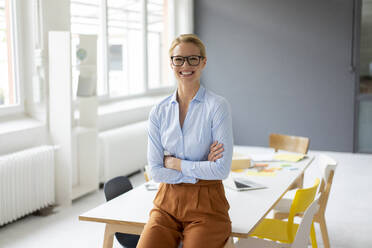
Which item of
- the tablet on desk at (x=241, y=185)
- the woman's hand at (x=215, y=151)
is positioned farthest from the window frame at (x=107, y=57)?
the woman's hand at (x=215, y=151)

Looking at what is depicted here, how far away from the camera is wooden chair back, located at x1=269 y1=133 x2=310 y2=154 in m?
4.20

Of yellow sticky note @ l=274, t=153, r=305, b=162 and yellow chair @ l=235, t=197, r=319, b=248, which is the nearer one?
yellow chair @ l=235, t=197, r=319, b=248

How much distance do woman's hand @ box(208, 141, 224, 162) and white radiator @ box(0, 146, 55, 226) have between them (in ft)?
7.86

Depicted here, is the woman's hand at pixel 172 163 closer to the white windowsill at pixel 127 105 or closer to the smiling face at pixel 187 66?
the smiling face at pixel 187 66

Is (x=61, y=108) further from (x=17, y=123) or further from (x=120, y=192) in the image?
(x=120, y=192)

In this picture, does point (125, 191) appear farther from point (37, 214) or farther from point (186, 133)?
point (37, 214)

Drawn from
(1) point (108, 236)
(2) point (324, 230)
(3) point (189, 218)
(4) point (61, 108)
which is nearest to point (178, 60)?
(3) point (189, 218)

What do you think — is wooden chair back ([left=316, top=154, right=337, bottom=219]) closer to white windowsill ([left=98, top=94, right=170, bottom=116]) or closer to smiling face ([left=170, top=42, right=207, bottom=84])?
smiling face ([left=170, top=42, right=207, bottom=84])

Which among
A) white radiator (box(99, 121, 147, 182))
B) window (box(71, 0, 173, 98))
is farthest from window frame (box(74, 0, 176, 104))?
white radiator (box(99, 121, 147, 182))

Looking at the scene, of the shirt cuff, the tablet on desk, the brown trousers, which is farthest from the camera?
the tablet on desk

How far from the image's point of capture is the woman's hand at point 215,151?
7.18 feet

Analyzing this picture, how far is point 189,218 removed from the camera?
6.95ft

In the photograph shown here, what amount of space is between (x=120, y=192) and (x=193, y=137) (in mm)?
853

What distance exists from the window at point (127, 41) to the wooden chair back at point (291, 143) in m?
2.55
